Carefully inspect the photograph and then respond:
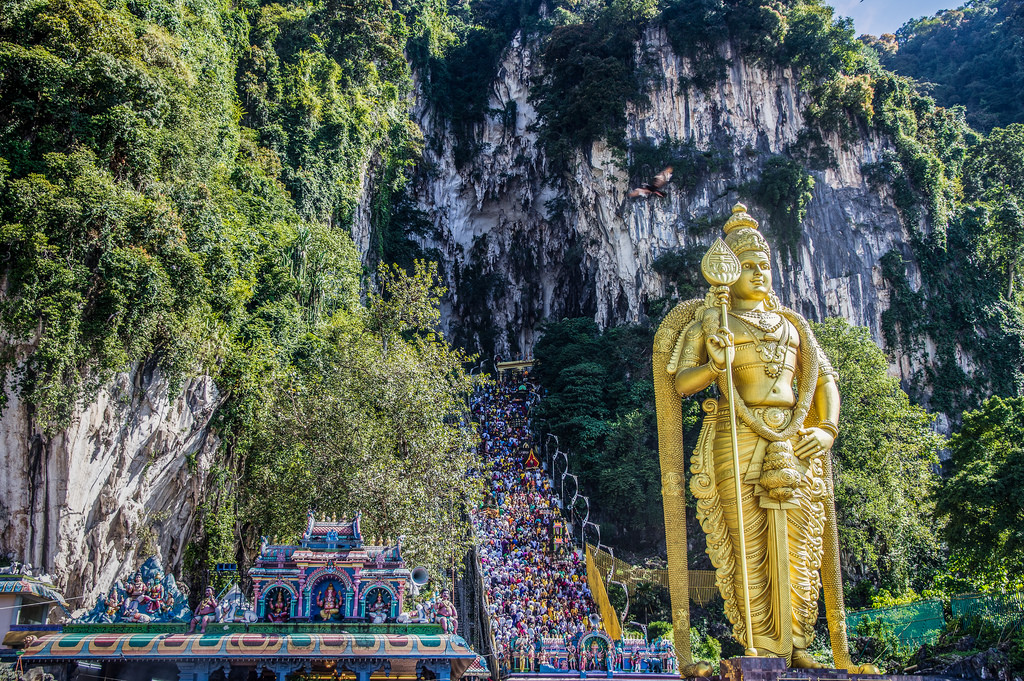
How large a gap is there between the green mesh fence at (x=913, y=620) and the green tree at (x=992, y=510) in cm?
85

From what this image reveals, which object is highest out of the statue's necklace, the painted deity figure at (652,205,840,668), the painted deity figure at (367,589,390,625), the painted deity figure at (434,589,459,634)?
the statue's necklace

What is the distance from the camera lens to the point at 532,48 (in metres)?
35.3

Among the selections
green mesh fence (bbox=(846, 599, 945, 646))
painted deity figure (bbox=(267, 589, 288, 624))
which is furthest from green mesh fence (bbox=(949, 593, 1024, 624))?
painted deity figure (bbox=(267, 589, 288, 624))

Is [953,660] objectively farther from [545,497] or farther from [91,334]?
[545,497]

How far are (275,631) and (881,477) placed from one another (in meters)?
12.7

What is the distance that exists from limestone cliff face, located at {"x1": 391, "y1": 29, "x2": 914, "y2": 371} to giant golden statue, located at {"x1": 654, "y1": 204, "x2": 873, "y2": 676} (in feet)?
62.9

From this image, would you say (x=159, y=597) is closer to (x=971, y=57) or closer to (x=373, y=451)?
(x=373, y=451)

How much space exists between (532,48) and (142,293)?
2791cm

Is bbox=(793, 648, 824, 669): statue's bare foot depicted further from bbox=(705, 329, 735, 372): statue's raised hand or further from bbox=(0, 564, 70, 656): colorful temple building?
bbox=(0, 564, 70, 656): colorful temple building

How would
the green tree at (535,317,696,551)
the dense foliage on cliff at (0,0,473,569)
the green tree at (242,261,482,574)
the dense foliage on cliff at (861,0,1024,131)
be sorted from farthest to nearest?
1. the dense foliage on cliff at (861,0,1024,131)
2. the green tree at (535,317,696,551)
3. the green tree at (242,261,482,574)
4. the dense foliage on cliff at (0,0,473,569)

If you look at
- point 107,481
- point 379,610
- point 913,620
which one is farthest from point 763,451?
A: point 107,481

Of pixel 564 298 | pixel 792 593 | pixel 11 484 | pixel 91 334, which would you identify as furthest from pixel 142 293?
pixel 564 298

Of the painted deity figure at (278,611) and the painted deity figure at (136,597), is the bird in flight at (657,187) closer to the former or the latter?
the painted deity figure at (278,611)

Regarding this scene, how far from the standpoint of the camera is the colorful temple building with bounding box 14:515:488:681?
256 inches
